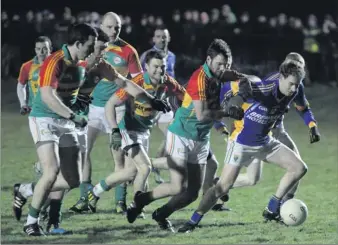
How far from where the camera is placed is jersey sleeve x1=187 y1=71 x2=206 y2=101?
32.0 ft

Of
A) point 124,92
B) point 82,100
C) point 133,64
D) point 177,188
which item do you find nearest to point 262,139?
point 177,188

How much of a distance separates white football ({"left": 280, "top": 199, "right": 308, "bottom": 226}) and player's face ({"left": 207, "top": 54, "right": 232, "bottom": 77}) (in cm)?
152

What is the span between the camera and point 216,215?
11.2m

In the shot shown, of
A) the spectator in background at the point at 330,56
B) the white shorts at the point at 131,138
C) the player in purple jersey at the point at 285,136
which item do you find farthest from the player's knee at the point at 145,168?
the spectator in background at the point at 330,56

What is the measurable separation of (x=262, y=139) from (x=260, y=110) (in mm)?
315

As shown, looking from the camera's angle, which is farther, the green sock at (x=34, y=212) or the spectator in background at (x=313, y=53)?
the spectator in background at (x=313, y=53)

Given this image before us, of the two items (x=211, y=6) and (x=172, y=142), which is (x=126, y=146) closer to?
(x=172, y=142)

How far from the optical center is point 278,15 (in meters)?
28.2

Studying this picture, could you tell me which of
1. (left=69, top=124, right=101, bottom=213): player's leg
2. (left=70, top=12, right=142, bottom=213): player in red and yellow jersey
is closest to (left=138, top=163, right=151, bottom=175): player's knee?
(left=69, top=124, right=101, bottom=213): player's leg

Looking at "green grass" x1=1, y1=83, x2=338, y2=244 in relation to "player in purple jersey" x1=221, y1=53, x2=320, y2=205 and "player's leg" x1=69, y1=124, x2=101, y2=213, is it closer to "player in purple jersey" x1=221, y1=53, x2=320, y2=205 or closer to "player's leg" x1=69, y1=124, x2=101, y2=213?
"player's leg" x1=69, y1=124, x2=101, y2=213

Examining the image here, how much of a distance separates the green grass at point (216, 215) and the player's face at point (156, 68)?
149 cm

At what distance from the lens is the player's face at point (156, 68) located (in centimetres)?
1032

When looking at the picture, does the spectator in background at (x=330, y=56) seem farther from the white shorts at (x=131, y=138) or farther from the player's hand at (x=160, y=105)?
the player's hand at (x=160, y=105)

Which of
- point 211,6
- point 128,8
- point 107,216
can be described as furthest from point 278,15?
point 107,216
